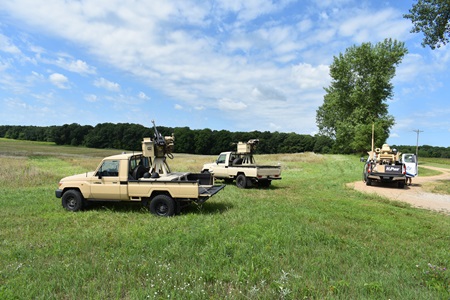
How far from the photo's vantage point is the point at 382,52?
46219mm

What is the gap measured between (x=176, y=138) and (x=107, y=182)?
250 feet

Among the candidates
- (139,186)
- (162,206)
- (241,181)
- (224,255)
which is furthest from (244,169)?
(224,255)

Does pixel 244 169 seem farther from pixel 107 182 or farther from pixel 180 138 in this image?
pixel 180 138

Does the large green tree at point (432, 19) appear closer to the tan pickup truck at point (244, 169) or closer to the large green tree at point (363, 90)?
the tan pickup truck at point (244, 169)

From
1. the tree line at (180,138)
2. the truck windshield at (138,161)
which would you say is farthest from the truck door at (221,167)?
the tree line at (180,138)

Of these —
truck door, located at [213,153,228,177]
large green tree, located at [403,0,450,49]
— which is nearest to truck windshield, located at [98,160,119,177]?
truck door, located at [213,153,228,177]

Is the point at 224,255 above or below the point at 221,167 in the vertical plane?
below

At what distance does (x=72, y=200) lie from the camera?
952 cm

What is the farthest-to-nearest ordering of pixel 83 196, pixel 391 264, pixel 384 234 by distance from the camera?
pixel 83 196
pixel 384 234
pixel 391 264

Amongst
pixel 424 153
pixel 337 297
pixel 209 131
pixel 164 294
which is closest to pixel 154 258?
pixel 164 294

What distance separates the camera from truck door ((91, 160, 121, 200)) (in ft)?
29.9

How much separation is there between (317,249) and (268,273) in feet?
4.90

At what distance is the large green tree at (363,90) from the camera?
150 ft

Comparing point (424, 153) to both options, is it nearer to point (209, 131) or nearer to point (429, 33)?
point (209, 131)
